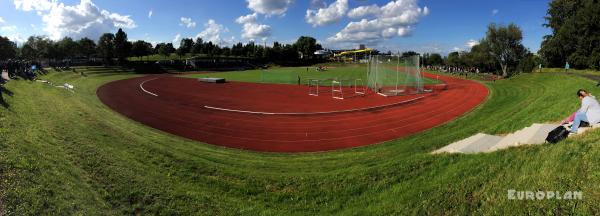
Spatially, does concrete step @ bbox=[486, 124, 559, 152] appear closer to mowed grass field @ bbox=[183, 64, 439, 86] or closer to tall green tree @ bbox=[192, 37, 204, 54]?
mowed grass field @ bbox=[183, 64, 439, 86]

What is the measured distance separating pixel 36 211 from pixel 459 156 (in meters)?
9.98

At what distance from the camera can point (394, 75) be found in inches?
1534

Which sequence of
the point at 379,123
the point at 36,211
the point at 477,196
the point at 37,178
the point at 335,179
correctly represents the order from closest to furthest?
the point at 36,211 → the point at 477,196 → the point at 37,178 → the point at 335,179 → the point at 379,123

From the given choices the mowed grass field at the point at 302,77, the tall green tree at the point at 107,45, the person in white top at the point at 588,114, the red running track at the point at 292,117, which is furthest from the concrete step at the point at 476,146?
the tall green tree at the point at 107,45

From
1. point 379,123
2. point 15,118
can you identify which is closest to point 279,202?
point 15,118

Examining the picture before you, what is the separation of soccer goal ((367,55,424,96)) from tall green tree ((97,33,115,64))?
80559mm

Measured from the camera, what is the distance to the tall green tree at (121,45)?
92625mm

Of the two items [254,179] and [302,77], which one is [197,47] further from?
[254,179]

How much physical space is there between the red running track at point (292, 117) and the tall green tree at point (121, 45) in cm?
6335

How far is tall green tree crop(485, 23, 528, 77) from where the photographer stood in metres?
70.0

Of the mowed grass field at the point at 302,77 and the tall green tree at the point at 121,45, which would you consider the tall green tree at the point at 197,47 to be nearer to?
the tall green tree at the point at 121,45

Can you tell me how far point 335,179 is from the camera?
10508 mm

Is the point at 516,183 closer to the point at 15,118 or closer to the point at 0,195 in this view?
the point at 0,195

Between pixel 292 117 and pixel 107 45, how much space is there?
86.3 metres
